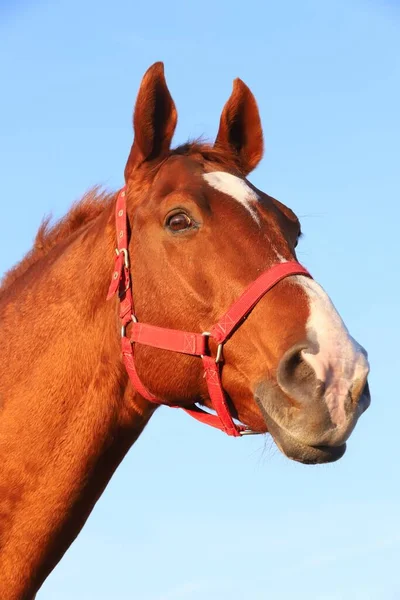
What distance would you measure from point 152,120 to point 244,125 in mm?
959

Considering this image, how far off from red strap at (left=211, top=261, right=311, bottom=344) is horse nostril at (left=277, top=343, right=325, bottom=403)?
1.57 ft

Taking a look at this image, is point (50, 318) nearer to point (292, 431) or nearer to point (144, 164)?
point (144, 164)

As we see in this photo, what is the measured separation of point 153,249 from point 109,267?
16.6 inches

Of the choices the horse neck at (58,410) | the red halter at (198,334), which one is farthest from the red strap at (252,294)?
the horse neck at (58,410)

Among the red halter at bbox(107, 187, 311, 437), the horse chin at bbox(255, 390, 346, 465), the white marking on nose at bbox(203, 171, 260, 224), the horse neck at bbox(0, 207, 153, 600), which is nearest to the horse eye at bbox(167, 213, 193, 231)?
the white marking on nose at bbox(203, 171, 260, 224)

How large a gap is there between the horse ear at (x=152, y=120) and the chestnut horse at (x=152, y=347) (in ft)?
0.03

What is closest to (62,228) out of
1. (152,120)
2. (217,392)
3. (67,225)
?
(67,225)

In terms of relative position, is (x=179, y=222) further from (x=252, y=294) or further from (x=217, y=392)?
(x=217, y=392)

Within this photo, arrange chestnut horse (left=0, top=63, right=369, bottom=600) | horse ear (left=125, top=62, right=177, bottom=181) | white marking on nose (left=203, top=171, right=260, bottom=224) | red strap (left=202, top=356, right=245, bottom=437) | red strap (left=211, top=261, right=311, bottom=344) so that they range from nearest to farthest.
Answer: chestnut horse (left=0, top=63, right=369, bottom=600)
red strap (left=211, top=261, right=311, bottom=344)
red strap (left=202, top=356, right=245, bottom=437)
white marking on nose (left=203, top=171, right=260, bottom=224)
horse ear (left=125, top=62, right=177, bottom=181)

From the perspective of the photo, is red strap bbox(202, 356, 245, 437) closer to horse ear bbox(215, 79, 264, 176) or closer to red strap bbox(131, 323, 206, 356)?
red strap bbox(131, 323, 206, 356)

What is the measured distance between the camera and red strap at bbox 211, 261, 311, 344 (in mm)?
5770

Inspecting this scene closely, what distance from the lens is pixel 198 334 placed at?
6.06 metres

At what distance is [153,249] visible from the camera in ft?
20.8

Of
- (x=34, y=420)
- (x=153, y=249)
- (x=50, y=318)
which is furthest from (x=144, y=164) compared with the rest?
(x=34, y=420)
